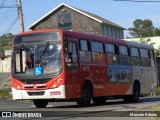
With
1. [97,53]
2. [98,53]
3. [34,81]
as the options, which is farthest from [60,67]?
[98,53]

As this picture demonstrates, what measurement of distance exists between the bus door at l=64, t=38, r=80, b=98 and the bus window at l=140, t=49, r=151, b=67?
749 cm

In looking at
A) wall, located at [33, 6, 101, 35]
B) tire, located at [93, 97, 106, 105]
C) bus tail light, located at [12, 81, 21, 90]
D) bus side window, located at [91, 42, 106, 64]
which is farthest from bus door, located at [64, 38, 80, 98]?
wall, located at [33, 6, 101, 35]

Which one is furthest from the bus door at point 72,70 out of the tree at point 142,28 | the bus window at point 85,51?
the tree at point 142,28

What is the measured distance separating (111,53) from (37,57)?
16.3ft

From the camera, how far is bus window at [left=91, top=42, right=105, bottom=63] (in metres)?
Result: 20.5

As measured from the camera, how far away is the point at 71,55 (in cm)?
1856

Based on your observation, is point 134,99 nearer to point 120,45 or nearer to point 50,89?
point 120,45

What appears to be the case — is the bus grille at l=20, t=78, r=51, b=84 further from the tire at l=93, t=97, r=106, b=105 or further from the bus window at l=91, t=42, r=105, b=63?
the tire at l=93, t=97, r=106, b=105

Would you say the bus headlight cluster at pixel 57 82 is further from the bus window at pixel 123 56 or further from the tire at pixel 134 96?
the tire at pixel 134 96

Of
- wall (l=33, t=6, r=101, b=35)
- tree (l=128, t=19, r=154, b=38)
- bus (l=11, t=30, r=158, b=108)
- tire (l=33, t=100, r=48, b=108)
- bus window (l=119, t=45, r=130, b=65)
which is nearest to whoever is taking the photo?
bus (l=11, t=30, r=158, b=108)

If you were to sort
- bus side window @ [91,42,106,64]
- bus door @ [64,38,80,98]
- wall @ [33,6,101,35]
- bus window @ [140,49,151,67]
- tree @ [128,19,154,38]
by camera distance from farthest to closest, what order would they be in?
1. tree @ [128,19,154,38]
2. wall @ [33,6,101,35]
3. bus window @ [140,49,151,67]
4. bus side window @ [91,42,106,64]
5. bus door @ [64,38,80,98]

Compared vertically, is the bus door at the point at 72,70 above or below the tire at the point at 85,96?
above

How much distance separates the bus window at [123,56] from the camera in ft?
75.9

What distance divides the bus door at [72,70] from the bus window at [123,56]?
15.2 ft
